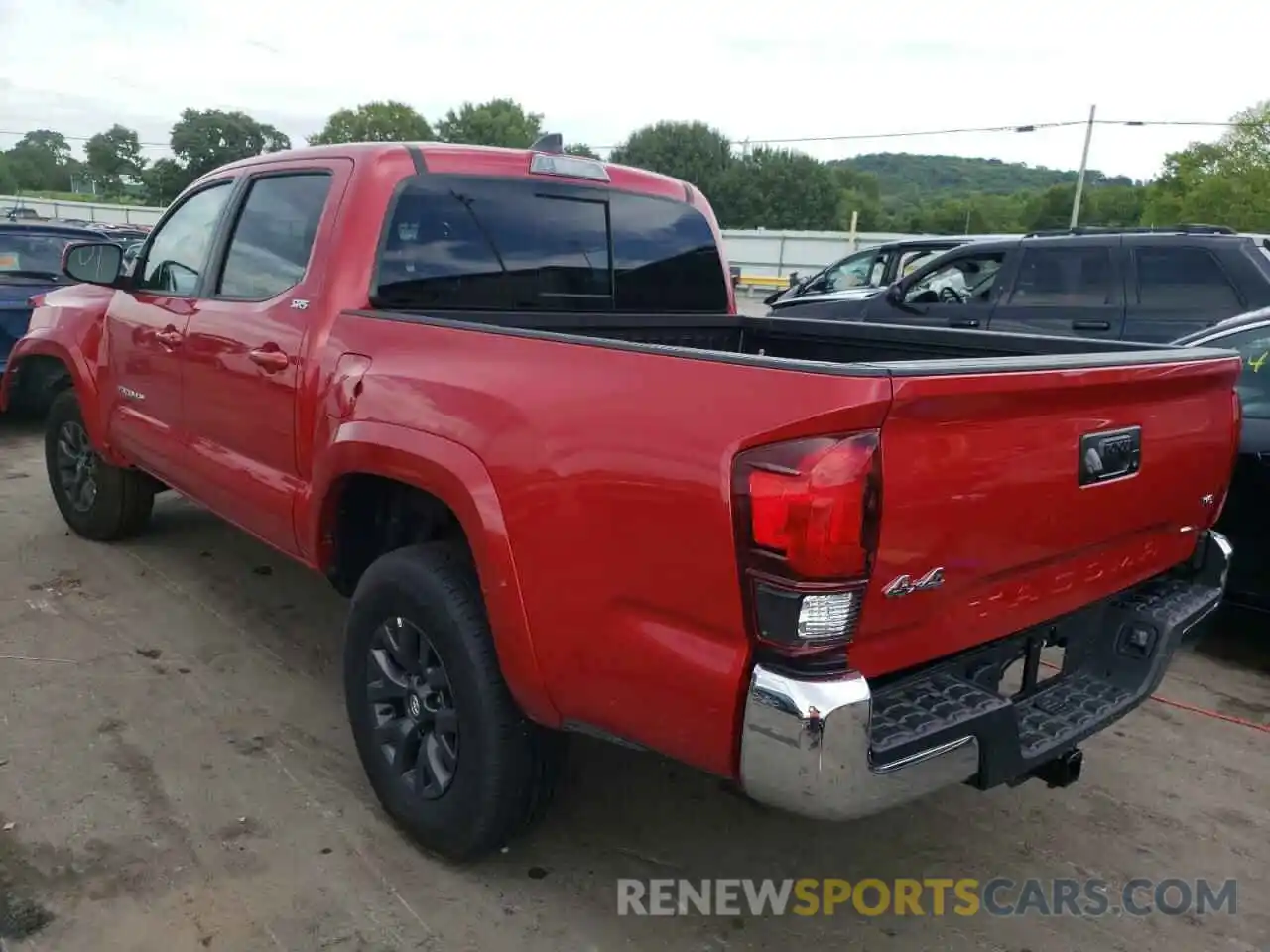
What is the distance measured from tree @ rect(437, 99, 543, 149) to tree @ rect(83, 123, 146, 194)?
2496 centimetres

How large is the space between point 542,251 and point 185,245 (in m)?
1.79

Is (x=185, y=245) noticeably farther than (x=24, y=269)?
No

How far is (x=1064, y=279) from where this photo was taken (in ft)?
25.0

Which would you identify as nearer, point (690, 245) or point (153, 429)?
point (690, 245)

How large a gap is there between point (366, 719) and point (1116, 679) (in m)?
2.13

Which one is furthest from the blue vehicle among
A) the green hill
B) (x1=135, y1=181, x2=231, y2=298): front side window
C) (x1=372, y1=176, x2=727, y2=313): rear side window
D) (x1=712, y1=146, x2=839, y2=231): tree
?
the green hill

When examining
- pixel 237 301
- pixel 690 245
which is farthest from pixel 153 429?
pixel 690 245

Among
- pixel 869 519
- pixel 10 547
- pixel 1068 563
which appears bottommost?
pixel 10 547

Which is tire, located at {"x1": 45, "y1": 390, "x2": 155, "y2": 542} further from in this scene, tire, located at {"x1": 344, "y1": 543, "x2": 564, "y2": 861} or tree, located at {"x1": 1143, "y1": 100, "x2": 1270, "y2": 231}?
tree, located at {"x1": 1143, "y1": 100, "x2": 1270, "y2": 231}

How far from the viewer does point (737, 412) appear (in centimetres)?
189

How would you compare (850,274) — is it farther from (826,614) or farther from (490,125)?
(490,125)

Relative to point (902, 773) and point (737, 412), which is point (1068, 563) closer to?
point (902, 773)

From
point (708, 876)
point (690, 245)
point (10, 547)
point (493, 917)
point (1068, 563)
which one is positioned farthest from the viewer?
point (10, 547)

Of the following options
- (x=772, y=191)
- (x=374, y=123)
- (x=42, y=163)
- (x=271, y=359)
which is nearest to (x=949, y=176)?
(x=772, y=191)
